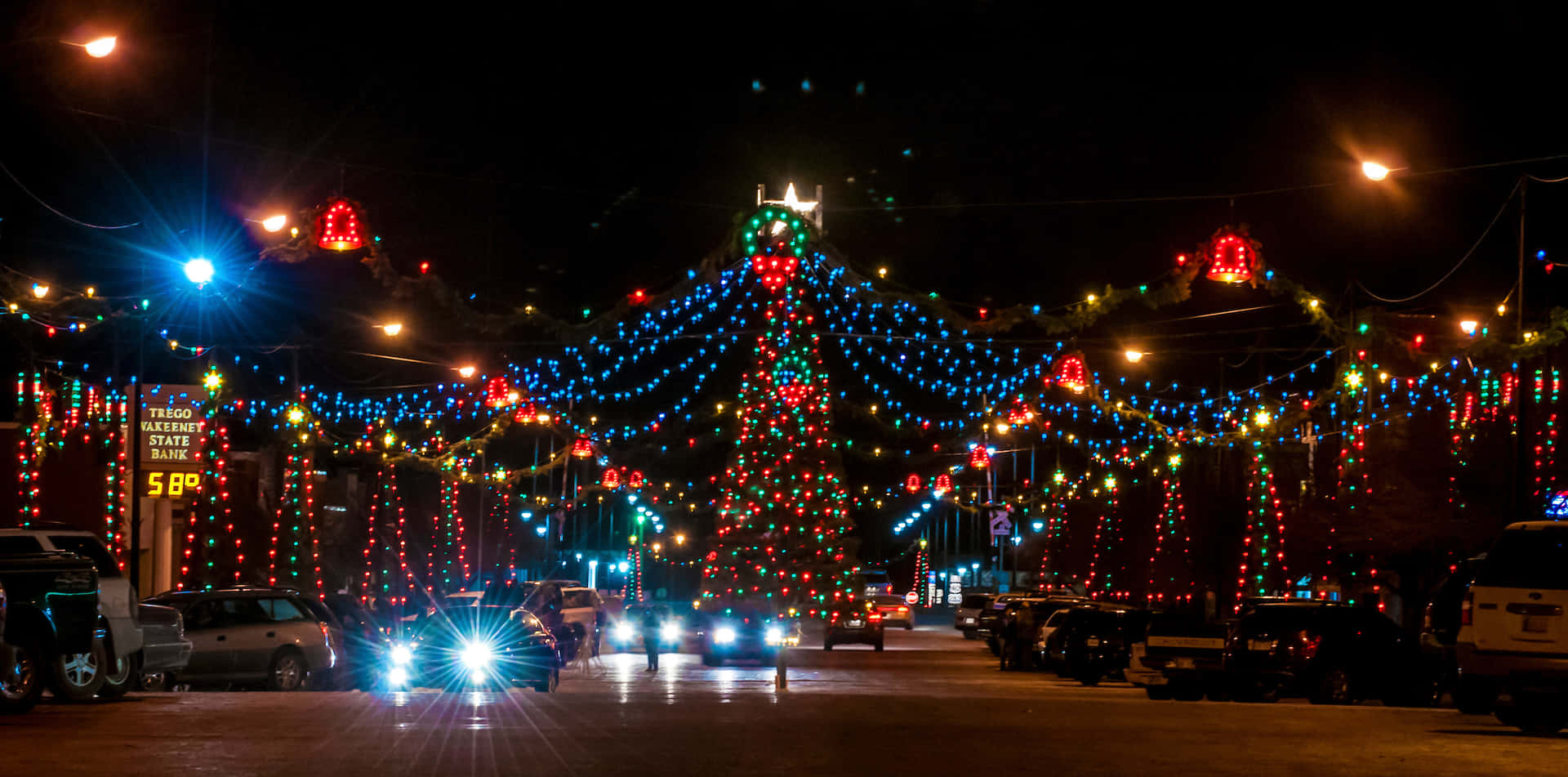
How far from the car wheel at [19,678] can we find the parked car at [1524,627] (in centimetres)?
1417

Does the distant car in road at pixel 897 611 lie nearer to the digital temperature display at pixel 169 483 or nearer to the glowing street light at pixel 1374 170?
the digital temperature display at pixel 169 483

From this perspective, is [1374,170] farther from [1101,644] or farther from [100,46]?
[100,46]

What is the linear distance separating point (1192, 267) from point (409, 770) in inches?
806

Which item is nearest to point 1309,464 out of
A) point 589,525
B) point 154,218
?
point 154,218

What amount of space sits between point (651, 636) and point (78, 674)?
15.7 m

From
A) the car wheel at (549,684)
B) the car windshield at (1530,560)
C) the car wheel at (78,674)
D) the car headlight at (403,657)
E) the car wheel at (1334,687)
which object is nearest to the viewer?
the car windshield at (1530,560)

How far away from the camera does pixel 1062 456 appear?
279 feet

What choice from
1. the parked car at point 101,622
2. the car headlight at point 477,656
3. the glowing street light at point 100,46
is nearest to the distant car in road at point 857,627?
the car headlight at point 477,656

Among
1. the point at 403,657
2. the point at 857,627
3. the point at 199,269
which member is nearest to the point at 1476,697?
the point at 403,657

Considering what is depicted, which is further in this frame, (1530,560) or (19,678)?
(19,678)

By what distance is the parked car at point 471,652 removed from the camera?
81.5 ft

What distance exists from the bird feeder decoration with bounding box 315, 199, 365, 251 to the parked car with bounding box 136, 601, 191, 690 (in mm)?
5619

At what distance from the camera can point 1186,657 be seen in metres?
25.1

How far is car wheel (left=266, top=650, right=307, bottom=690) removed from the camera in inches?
1022
